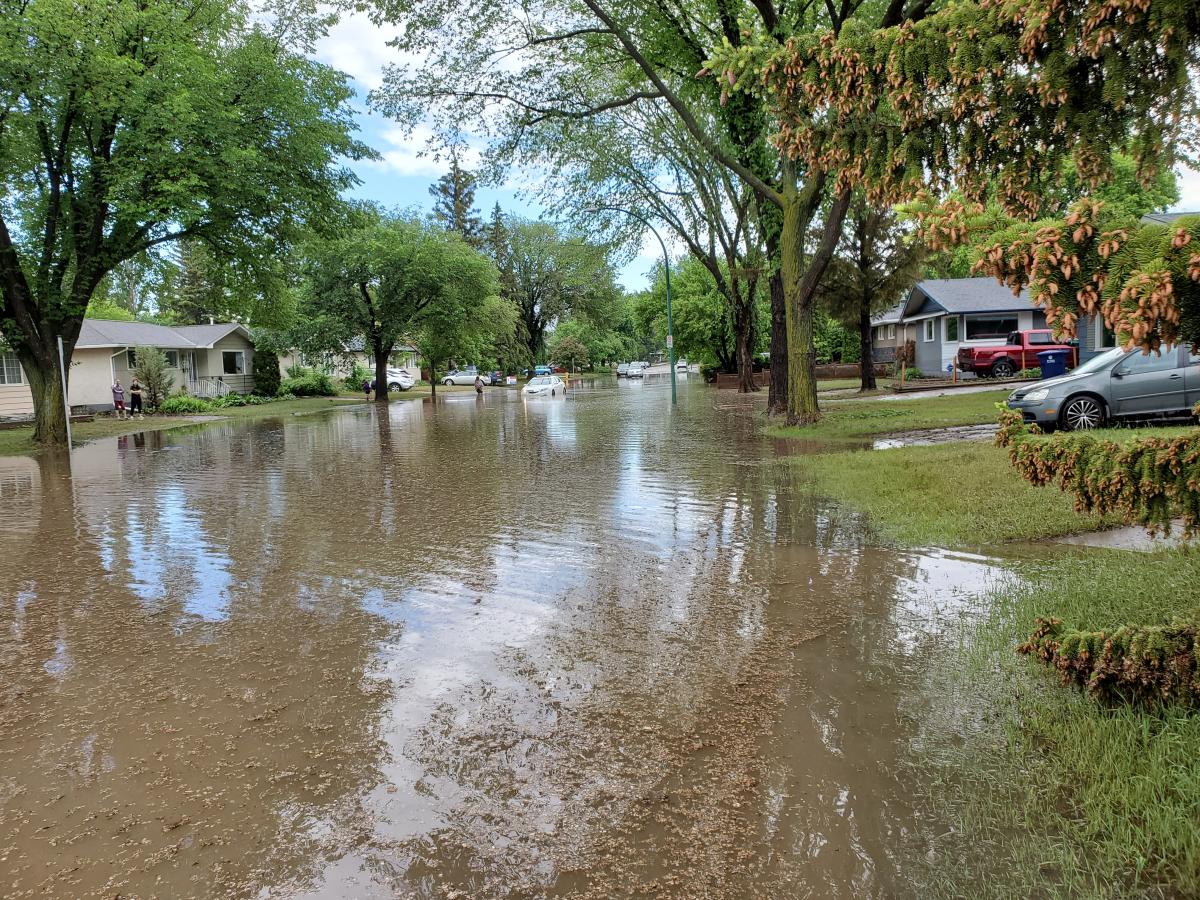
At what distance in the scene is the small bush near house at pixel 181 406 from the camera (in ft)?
115

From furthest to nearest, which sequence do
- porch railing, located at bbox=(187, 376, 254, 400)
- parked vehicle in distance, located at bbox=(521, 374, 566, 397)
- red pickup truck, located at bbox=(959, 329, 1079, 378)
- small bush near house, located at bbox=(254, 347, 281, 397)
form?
small bush near house, located at bbox=(254, 347, 281, 397)
parked vehicle in distance, located at bbox=(521, 374, 566, 397)
porch railing, located at bbox=(187, 376, 254, 400)
red pickup truck, located at bbox=(959, 329, 1079, 378)

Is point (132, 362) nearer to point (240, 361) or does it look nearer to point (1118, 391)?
point (240, 361)

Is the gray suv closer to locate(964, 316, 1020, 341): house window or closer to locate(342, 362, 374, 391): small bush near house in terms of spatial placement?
locate(964, 316, 1020, 341): house window

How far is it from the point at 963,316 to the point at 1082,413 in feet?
84.8

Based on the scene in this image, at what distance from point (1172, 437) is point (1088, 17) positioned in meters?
1.91

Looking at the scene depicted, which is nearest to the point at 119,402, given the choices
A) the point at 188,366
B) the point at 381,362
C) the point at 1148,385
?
the point at 188,366

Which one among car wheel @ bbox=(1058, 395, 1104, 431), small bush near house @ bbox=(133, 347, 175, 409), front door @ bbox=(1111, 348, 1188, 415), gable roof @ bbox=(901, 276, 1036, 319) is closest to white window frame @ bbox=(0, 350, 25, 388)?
small bush near house @ bbox=(133, 347, 175, 409)

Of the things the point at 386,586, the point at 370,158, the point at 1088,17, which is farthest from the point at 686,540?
the point at 370,158

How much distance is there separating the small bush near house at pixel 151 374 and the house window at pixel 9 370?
172 inches

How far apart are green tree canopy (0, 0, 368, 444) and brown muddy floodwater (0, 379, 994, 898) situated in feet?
46.8

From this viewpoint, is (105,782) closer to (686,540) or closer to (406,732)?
(406,732)

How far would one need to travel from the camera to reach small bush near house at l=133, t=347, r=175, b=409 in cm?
3531

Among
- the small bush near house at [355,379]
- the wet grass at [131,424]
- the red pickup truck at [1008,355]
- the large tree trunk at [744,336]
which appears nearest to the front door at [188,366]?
the wet grass at [131,424]

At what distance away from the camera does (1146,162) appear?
3789 mm
